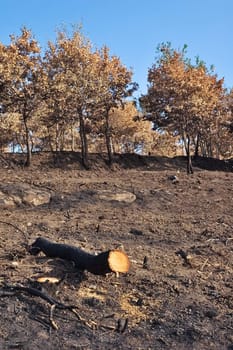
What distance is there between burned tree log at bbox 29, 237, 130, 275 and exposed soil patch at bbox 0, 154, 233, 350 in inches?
4.8

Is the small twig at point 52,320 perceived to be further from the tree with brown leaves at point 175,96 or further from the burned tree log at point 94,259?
the tree with brown leaves at point 175,96

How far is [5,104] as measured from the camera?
18047 mm

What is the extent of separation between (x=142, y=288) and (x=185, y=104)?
45.6 feet

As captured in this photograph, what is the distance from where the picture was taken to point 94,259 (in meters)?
5.30

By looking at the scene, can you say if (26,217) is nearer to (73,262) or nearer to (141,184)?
(73,262)

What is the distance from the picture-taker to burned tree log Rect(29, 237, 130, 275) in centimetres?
517

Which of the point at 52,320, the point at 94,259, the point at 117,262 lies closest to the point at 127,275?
the point at 117,262

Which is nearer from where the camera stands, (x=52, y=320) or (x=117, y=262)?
(x=52, y=320)

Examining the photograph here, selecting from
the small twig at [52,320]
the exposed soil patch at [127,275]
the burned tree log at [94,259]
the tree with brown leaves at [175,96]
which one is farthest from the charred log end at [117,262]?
the tree with brown leaves at [175,96]

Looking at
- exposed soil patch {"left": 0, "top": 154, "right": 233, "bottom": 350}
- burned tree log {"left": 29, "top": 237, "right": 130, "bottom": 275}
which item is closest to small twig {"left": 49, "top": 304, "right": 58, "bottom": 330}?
exposed soil patch {"left": 0, "top": 154, "right": 233, "bottom": 350}

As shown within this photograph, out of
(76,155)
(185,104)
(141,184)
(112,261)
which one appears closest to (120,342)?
(112,261)

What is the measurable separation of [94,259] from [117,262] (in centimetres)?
31

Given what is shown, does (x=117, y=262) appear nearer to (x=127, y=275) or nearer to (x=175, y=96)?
(x=127, y=275)

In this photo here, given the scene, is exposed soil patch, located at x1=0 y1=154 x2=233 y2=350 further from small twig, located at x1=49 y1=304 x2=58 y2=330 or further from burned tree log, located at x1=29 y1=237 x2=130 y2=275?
burned tree log, located at x1=29 y1=237 x2=130 y2=275
